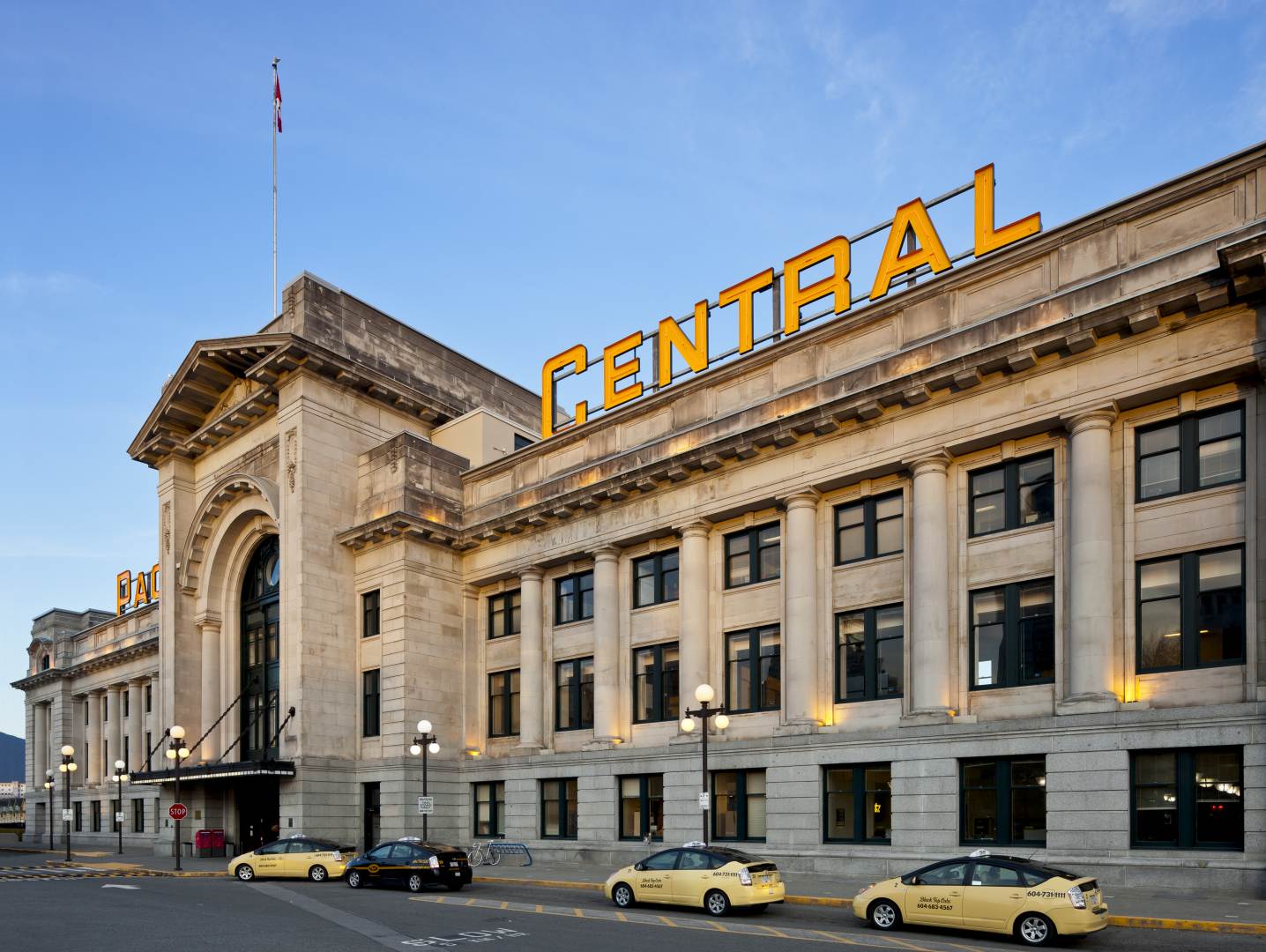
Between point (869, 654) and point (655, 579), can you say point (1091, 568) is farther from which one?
point (655, 579)

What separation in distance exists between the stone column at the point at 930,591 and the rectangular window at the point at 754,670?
5179mm

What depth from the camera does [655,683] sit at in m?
37.3

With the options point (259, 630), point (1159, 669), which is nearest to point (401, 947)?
point (1159, 669)

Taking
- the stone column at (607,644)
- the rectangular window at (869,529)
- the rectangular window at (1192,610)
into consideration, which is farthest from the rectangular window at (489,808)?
the rectangular window at (1192,610)

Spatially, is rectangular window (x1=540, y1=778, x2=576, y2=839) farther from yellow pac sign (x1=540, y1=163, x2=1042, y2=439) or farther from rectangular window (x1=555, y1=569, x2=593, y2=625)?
yellow pac sign (x1=540, y1=163, x2=1042, y2=439)

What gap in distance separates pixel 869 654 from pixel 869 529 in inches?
145

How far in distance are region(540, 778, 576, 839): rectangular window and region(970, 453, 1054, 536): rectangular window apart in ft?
59.0

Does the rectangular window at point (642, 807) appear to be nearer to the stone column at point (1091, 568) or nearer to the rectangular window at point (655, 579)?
the rectangular window at point (655, 579)

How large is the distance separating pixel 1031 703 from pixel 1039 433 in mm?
7040

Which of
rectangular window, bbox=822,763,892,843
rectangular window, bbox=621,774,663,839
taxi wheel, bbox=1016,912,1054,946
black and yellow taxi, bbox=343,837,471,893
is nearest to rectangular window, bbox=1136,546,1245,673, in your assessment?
rectangular window, bbox=822,763,892,843

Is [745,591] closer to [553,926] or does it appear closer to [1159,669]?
[1159,669]

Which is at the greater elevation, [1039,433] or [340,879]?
[1039,433]

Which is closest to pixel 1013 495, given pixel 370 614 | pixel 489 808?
pixel 489 808

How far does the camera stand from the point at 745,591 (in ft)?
115
